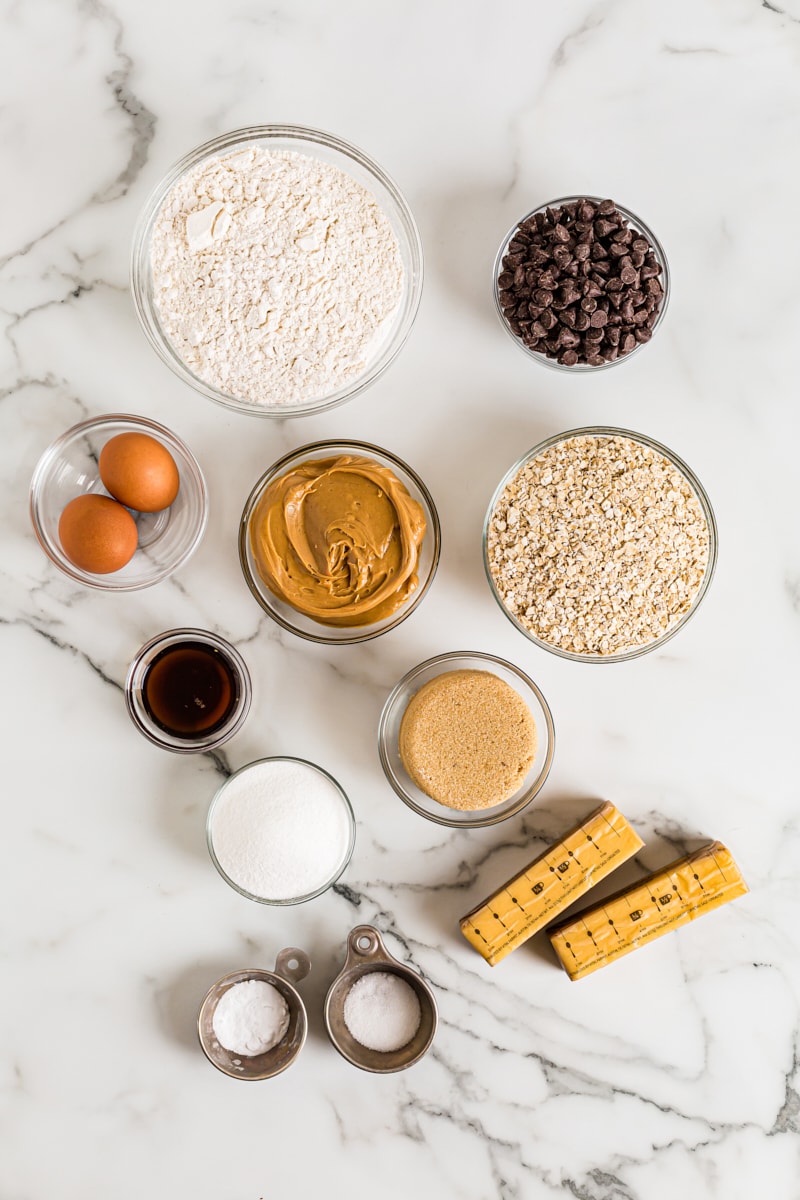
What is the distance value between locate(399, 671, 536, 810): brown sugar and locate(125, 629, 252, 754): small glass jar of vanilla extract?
339 mm

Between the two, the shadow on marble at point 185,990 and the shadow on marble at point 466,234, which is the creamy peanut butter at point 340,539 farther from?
the shadow on marble at point 185,990

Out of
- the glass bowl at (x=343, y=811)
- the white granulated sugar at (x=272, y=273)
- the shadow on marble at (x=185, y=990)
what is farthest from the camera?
the shadow on marble at (x=185, y=990)

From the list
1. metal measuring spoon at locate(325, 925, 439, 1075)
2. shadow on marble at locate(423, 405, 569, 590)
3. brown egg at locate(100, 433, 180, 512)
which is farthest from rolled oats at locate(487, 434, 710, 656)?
metal measuring spoon at locate(325, 925, 439, 1075)

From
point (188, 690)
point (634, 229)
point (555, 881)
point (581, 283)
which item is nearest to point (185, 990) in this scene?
point (188, 690)

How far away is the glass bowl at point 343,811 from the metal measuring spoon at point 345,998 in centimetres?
13

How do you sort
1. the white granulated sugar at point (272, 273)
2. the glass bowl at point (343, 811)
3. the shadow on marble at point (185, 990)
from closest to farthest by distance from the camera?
the white granulated sugar at point (272, 273)
the glass bowl at point (343, 811)
the shadow on marble at point (185, 990)

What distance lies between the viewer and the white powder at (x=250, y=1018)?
1469mm

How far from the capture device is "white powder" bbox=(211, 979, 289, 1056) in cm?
147

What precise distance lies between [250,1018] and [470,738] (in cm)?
67

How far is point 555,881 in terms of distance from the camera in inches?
57.0

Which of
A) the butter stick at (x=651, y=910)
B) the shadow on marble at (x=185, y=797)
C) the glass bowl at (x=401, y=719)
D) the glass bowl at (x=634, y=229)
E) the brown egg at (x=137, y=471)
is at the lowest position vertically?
the butter stick at (x=651, y=910)

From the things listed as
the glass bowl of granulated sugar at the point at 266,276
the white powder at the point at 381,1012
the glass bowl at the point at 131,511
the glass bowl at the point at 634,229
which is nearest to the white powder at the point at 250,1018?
the white powder at the point at 381,1012

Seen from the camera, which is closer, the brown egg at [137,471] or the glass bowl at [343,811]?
the brown egg at [137,471]

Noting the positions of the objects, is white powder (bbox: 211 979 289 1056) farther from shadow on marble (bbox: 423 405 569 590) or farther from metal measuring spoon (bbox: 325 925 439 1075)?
shadow on marble (bbox: 423 405 569 590)
